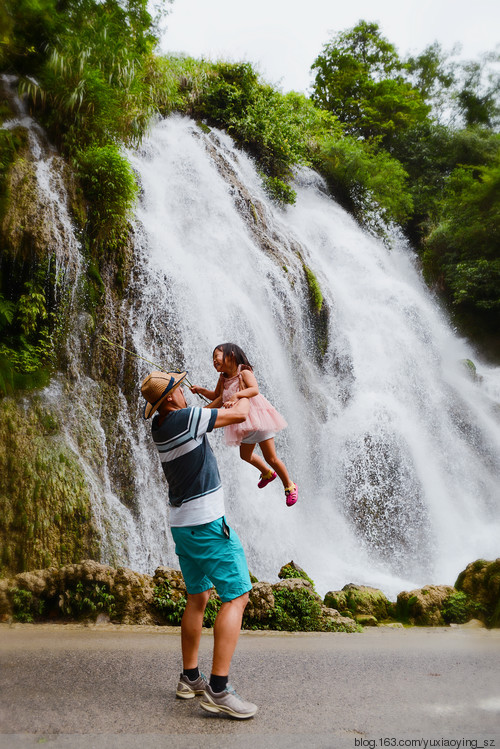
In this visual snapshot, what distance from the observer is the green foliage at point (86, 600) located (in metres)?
4.52

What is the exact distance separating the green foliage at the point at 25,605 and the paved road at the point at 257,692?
0.17 meters

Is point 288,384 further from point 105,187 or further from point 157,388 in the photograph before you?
point 157,388

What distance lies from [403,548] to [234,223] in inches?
275

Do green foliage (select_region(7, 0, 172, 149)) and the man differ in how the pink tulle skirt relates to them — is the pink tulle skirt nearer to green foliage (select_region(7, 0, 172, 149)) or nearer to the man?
the man

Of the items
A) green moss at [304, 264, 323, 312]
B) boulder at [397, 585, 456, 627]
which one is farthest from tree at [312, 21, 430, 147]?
boulder at [397, 585, 456, 627]

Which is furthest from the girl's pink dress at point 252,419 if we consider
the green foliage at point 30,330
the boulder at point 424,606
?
the green foliage at point 30,330

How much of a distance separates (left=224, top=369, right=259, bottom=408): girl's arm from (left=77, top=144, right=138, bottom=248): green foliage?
20.1ft

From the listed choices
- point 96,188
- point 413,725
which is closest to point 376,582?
point 413,725

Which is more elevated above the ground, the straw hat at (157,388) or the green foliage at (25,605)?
the straw hat at (157,388)

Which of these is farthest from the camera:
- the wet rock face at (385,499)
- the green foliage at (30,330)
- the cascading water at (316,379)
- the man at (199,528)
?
the wet rock face at (385,499)

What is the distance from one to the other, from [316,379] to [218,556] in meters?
8.88

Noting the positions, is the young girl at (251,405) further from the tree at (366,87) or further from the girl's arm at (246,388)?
the tree at (366,87)

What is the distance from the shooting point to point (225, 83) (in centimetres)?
1515

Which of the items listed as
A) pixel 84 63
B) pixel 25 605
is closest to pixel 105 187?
pixel 84 63
